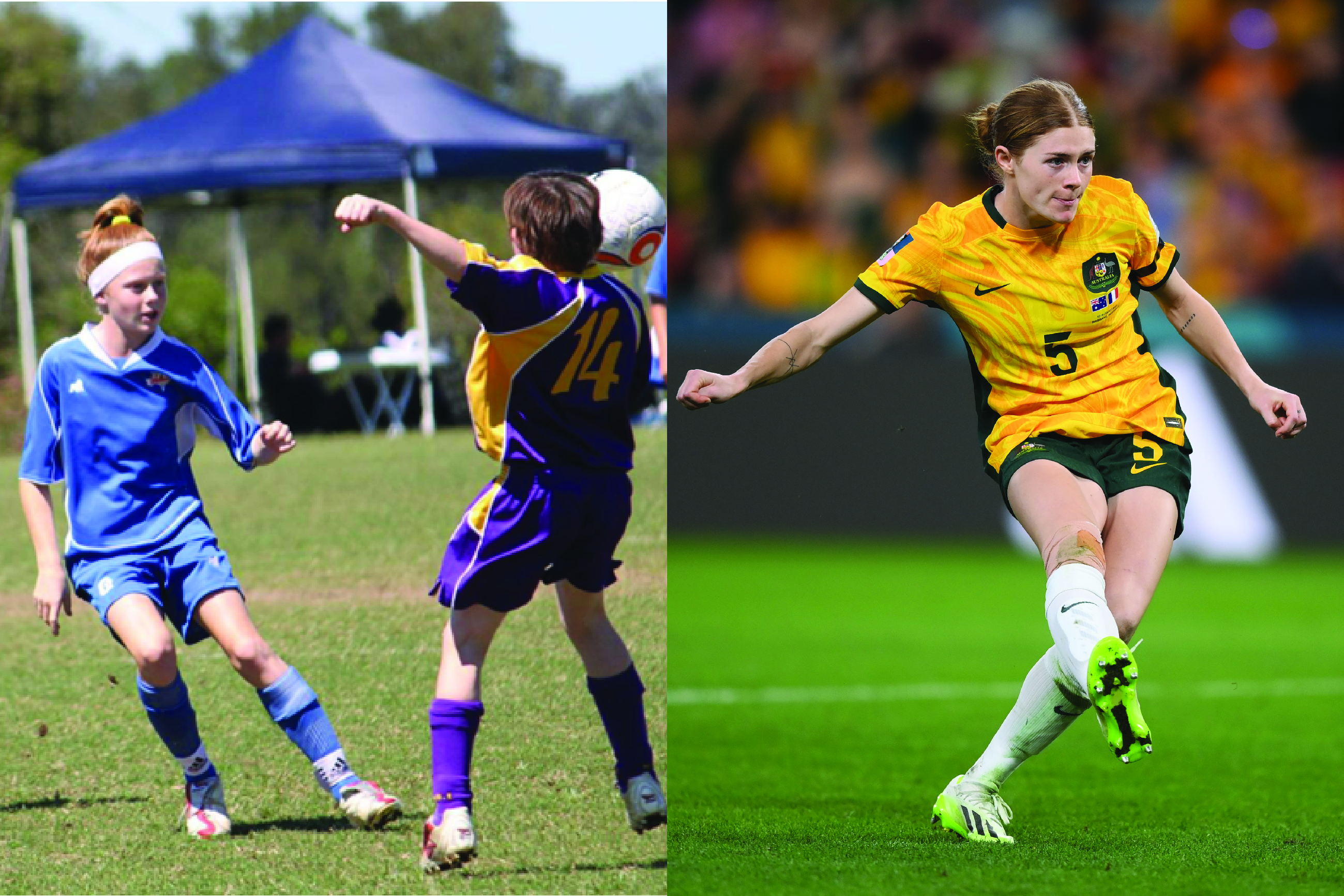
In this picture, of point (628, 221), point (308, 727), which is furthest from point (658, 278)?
point (308, 727)

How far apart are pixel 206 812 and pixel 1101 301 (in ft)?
7.34

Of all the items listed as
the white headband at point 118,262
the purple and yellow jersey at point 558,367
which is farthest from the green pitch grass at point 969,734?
the white headband at point 118,262

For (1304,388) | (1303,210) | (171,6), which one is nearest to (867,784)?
(171,6)

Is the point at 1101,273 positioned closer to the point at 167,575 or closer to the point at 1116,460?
the point at 1116,460

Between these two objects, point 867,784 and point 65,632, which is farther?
point 867,784

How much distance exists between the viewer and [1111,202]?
387 centimetres

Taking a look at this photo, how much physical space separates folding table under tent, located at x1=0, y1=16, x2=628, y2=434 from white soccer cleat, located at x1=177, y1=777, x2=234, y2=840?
3.05ft

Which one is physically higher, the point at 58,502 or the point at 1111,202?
Result: the point at 1111,202

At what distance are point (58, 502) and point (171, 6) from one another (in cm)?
125

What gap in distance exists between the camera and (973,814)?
13.2 feet

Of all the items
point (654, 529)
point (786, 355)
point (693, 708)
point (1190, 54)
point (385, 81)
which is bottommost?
point (693, 708)

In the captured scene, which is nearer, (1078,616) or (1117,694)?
(1117,694)

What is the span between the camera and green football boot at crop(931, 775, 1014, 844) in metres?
3.99

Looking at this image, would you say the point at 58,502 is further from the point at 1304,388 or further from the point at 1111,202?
the point at 1304,388
